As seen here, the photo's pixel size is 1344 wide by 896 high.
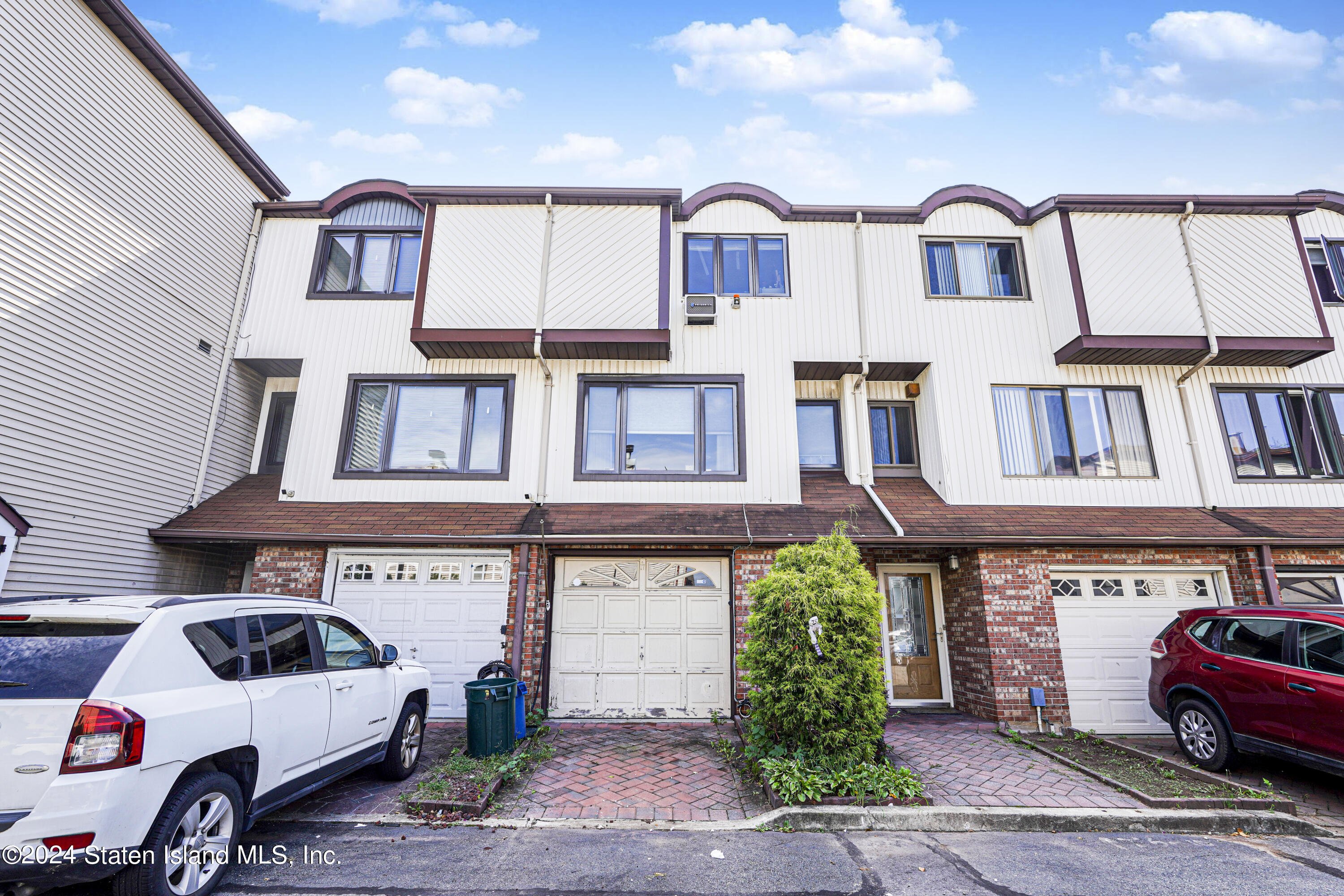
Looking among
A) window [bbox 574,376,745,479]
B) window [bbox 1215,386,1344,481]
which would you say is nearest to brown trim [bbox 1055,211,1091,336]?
window [bbox 1215,386,1344,481]

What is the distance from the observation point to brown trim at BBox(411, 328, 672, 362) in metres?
9.62

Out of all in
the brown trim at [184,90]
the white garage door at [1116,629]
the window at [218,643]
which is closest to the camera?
the window at [218,643]

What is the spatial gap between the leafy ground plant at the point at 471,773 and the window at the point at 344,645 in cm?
128

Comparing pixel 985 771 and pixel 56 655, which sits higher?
pixel 56 655

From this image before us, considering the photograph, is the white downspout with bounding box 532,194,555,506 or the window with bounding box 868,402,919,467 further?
the window with bounding box 868,402,919,467

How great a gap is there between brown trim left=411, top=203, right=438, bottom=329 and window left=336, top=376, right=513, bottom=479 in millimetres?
966

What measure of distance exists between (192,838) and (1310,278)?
16121mm

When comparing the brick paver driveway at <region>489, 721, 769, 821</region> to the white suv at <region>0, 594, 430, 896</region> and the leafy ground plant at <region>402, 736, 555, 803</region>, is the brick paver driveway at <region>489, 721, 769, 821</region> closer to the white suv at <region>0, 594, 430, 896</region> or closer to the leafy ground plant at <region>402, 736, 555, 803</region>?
the leafy ground plant at <region>402, 736, 555, 803</region>

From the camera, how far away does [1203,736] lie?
21.7ft

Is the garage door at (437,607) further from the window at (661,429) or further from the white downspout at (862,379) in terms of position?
the white downspout at (862,379)

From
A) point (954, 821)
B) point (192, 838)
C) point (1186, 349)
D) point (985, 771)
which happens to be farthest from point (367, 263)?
point (1186, 349)

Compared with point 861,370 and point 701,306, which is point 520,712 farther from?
point 861,370

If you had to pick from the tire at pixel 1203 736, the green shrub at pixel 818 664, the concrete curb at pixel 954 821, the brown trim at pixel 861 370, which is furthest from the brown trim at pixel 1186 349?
the concrete curb at pixel 954 821

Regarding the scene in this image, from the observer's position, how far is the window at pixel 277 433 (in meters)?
10.5
